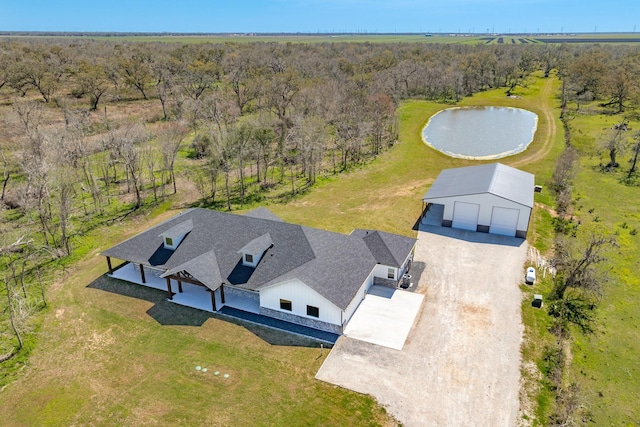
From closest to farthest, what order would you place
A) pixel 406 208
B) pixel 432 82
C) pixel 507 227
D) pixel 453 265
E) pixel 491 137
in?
pixel 453 265 → pixel 507 227 → pixel 406 208 → pixel 491 137 → pixel 432 82

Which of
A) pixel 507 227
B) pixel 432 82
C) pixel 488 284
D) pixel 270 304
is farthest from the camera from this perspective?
pixel 432 82

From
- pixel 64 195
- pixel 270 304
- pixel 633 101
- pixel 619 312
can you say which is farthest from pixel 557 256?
pixel 633 101

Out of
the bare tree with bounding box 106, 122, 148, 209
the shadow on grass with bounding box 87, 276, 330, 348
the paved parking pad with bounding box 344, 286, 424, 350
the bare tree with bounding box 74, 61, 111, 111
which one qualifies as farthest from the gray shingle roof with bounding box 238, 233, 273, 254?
the bare tree with bounding box 74, 61, 111, 111

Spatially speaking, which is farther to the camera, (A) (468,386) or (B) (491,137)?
(B) (491,137)

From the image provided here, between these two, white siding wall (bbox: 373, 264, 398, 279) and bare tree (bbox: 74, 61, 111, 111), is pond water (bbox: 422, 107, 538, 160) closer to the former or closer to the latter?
white siding wall (bbox: 373, 264, 398, 279)

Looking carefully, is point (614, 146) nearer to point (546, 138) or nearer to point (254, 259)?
point (546, 138)

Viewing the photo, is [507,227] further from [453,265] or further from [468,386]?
[468,386]

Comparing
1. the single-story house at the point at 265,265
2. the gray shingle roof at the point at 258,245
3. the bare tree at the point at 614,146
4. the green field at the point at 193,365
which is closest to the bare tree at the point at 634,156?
the bare tree at the point at 614,146

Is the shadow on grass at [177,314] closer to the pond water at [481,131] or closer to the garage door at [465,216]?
the garage door at [465,216]
